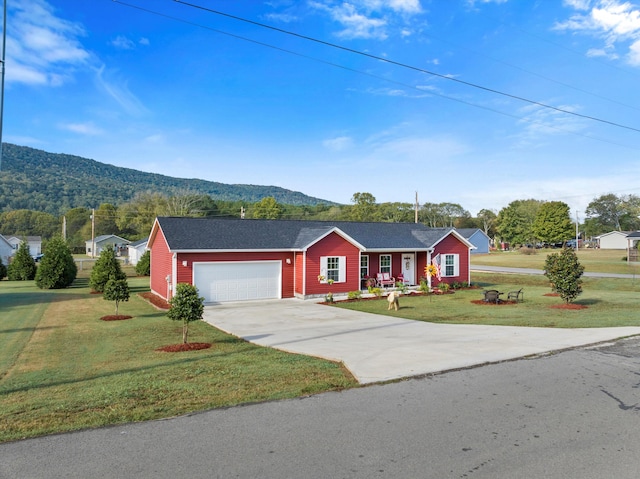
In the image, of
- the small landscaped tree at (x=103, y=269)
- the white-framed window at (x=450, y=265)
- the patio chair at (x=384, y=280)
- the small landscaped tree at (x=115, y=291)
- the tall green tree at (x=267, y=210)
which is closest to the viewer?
the small landscaped tree at (x=115, y=291)

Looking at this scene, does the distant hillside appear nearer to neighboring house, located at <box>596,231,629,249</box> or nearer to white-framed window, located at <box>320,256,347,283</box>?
white-framed window, located at <box>320,256,347,283</box>

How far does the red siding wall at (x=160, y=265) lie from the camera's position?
71.1 feet

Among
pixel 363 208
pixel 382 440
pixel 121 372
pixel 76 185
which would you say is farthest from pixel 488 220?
pixel 76 185

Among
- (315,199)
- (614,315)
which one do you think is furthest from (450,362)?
(315,199)

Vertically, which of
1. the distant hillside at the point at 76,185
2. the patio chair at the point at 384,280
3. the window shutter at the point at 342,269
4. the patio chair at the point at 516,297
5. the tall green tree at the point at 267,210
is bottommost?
A: the patio chair at the point at 516,297

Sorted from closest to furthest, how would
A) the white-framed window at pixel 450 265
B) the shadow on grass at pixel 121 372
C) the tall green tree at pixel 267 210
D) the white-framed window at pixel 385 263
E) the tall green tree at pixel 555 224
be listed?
the shadow on grass at pixel 121 372
the white-framed window at pixel 385 263
the white-framed window at pixel 450 265
the tall green tree at pixel 267 210
the tall green tree at pixel 555 224

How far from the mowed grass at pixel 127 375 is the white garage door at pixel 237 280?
620cm

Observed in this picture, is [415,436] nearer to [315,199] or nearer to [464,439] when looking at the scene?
[464,439]


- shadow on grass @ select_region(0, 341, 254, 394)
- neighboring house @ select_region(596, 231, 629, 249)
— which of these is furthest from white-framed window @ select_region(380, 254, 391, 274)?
neighboring house @ select_region(596, 231, 629, 249)

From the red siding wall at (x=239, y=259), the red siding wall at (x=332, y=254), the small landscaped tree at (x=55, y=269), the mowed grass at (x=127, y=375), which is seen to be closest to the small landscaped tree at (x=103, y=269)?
the red siding wall at (x=239, y=259)

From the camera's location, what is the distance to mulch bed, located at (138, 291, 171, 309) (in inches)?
785

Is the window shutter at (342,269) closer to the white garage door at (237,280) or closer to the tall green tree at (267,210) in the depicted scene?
the white garage door at (237,280)

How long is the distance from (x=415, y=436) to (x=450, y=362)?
393 cm

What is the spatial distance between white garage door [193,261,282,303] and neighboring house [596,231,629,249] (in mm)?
74054
